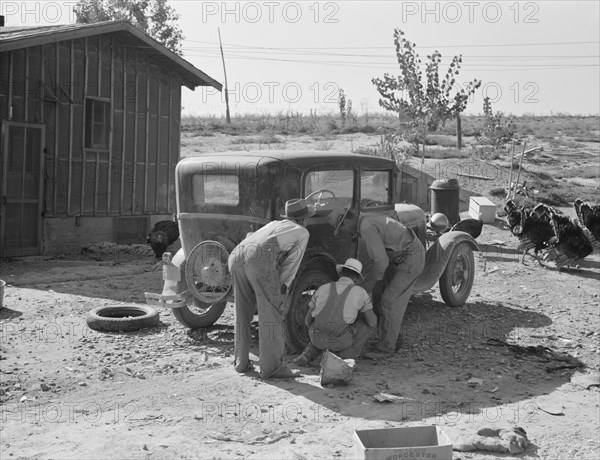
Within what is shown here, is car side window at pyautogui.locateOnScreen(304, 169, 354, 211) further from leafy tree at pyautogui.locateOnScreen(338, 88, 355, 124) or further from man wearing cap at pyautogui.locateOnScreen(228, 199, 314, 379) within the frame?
leafy tree at pyautogui.locateOnScreen(338, 88, 355, 124)

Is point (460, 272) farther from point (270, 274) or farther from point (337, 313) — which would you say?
point (270, 274)

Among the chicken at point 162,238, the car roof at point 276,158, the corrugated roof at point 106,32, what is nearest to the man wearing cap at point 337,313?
the car roof at point 276,158

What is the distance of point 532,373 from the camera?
7.83 meters

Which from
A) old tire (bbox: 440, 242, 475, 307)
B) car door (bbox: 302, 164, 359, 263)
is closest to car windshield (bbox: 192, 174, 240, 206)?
car door (bbox: 302, 164, 359, 263)

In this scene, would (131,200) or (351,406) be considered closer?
(351,406)

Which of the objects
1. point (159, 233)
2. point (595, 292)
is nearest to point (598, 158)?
point (595, 292)

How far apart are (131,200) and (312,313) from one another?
944 centimetres

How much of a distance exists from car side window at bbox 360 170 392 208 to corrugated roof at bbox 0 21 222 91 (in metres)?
7.10

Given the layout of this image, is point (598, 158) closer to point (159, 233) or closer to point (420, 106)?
point (420, 106)

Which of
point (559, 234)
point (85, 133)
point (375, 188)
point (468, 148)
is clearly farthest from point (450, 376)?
point (468, 148)

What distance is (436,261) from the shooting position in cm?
987

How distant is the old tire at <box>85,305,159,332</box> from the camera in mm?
8812

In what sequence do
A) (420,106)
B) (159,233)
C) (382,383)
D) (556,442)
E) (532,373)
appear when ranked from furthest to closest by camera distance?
(420,106)
(159,233)
(532,373)
(382,383)
(556,442)

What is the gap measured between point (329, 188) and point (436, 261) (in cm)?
224
